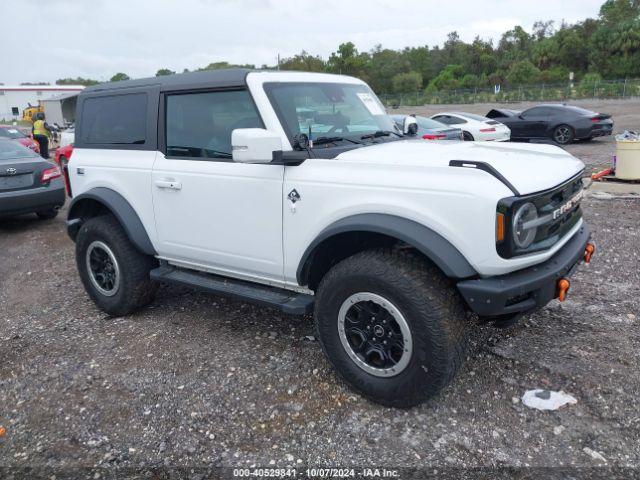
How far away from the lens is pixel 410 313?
300cm

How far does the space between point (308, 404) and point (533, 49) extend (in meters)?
77.5

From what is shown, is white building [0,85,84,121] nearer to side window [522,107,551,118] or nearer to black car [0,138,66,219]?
side window [522,107,551,118]

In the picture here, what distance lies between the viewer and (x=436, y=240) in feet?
9.50

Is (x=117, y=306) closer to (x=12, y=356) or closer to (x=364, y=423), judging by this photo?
(x=12, y=356)

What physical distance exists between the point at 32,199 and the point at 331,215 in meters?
6.79

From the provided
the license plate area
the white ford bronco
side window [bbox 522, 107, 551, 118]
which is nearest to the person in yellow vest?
the license plate area

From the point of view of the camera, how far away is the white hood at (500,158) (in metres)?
2.97

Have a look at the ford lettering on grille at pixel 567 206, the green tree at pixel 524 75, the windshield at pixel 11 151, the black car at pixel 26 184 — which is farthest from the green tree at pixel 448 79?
the ford lettering on grille at pixel 567 206

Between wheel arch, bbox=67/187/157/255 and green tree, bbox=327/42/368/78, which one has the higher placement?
green tree, bbox=327/42/368/78

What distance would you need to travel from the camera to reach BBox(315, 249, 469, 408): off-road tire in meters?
2.96

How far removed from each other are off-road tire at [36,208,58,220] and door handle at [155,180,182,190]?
546 centimetres

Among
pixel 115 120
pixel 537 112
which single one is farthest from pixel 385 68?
pixel 115 120

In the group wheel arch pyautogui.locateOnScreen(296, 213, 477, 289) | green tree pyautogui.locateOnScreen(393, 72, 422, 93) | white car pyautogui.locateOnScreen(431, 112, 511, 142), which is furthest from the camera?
green tree pyautogui.locateOnScreen(393, 72, 422, 93)

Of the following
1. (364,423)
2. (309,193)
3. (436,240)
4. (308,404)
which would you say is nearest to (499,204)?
(436,240)
